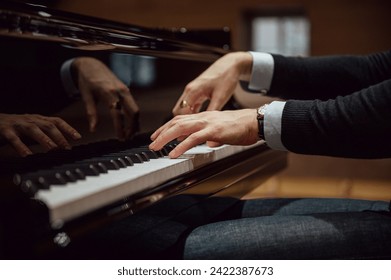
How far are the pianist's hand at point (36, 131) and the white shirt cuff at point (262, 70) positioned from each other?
2.32 ft

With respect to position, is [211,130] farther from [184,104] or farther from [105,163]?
[184,104]

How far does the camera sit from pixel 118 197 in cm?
89

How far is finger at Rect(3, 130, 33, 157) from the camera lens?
0.97 meters

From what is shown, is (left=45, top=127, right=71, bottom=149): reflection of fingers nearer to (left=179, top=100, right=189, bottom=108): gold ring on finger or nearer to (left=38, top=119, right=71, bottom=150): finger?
(left=38, top=119, right=71, bottom=150): finger

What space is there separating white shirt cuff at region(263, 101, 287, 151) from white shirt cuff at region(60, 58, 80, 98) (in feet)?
1.48

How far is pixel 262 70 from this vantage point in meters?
1.64

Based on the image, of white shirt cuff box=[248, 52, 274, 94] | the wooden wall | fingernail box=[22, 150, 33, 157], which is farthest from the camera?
the wooden wall

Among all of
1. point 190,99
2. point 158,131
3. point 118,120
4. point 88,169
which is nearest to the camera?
point 88,169

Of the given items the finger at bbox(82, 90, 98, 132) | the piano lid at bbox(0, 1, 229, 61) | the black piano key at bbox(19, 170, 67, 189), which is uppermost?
the piano lid at bbox(0, 1, 229, 61)

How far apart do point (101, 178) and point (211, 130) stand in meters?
0.29

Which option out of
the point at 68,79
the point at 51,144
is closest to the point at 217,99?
the point at 68,79

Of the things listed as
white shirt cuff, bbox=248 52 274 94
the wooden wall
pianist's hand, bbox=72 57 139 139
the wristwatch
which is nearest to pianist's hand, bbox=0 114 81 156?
pianist's hand, bbox=72 57 139 139

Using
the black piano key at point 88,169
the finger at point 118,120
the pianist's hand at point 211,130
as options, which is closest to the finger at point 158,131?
the pianist's hand at point 211,130
